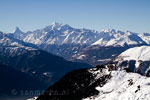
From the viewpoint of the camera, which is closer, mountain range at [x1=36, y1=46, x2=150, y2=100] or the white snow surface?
the white snow surface

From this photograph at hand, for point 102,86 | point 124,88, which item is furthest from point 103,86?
point 124,88

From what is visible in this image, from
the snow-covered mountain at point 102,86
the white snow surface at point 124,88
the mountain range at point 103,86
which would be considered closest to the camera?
the white snow surface at point 124,88

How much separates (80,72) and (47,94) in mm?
20500

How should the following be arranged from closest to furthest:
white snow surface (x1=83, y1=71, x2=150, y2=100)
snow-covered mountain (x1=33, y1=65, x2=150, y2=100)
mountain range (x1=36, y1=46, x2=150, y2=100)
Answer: white snow surface (x1=83, y1=71, x2=150, y2=100) < snow-covered mountain (x1=33, y1=65, x2=150, y2=100) < mountain range (x1=36, y1=46, x2=150, y2=100)

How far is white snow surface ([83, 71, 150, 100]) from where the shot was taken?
98.2 metres

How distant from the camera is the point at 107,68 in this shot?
Result: 5891 inches

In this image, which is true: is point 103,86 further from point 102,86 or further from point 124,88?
point 124,88

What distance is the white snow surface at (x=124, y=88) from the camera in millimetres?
98250

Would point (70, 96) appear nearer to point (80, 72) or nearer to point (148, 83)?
point (80, 72)

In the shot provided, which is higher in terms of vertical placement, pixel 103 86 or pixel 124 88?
pixel 103 86

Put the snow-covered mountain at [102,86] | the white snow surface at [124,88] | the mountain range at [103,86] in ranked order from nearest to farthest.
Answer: the white snow surface at [124,88] → the snow-covered mountain at [102,86] → the mountain range at [103,86]

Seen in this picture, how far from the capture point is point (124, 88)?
385ft

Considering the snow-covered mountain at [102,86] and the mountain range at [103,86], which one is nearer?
the snow-covered mountain at [102,86]

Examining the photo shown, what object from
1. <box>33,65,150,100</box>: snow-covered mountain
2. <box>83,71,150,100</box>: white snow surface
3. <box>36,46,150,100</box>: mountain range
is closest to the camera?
<box>83,71,150,100</box>: white snow surface
